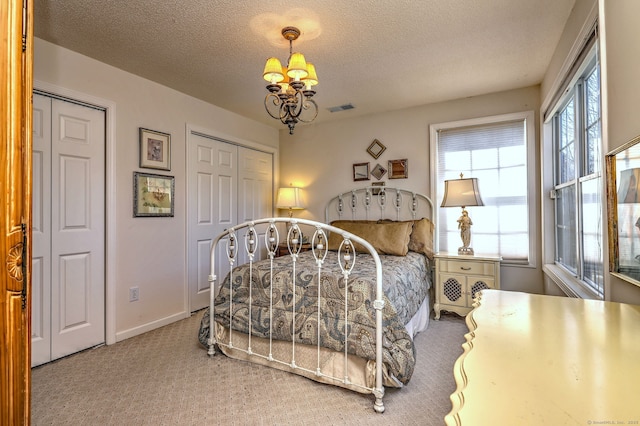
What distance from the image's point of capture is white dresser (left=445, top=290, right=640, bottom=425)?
20.5 inches

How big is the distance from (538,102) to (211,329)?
12.0ft

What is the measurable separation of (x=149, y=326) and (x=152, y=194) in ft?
4.05

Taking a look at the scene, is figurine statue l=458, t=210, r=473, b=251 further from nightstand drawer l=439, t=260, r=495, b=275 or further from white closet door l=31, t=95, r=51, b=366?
white closet door l=31, t=95, r=51, b=366

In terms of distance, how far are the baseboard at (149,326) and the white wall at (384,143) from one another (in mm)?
2002

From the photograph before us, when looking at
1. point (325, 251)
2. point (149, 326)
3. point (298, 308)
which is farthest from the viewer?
point (149, 326)

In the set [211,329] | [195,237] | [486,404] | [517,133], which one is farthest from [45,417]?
[517,133]

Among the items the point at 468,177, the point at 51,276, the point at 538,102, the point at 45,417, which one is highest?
the point at 538,102

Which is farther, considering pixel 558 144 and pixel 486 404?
pixel 558 144

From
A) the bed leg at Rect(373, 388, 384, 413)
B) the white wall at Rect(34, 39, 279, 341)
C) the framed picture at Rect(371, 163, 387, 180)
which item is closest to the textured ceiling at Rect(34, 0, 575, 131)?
the white wall at Rect(34, 39, 279, 341)

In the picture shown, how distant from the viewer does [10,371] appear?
1.82 ft

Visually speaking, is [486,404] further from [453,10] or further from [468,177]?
[468,177]

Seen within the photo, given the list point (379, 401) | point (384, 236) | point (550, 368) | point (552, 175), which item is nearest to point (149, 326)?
point (379, 401)

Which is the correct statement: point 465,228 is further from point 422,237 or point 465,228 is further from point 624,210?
point 624,210

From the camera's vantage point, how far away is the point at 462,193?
3236 millimetres
